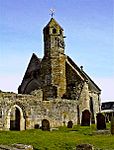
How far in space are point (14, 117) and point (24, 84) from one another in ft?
46.2

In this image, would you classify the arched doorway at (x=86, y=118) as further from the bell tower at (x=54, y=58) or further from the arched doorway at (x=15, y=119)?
the bell tower at (x=54, y=58)

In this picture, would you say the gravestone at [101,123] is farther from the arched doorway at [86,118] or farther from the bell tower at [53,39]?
the bell tower at [53,39]

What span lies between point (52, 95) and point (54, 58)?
460cm

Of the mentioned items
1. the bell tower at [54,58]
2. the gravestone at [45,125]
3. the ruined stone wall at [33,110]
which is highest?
the bell tower at [54,58]

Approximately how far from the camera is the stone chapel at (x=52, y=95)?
2739 cm

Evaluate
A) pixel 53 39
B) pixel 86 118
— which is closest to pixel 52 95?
pixel 53 39

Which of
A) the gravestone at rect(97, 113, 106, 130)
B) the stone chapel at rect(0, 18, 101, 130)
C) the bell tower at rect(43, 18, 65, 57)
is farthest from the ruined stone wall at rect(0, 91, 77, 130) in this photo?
the bell tower at rect(43, 18, 65, 57)

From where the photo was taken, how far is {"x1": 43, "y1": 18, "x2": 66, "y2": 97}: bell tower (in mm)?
36562

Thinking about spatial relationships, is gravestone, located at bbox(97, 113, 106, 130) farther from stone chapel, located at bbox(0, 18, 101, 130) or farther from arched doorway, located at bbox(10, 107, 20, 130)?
arched doorway, located at bbox(10, 107, 20, 130)

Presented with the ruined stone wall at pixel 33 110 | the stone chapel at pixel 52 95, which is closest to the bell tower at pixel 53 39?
the stone chapel at pixel 52 95

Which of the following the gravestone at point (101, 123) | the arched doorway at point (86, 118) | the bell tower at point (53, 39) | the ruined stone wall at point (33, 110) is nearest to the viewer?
the gravestone at point (101, 123)

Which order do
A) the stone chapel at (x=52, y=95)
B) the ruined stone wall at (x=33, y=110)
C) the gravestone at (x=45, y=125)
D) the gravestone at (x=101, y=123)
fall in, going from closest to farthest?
the gravestone at (x=101, y=123), the gravestone at (x=45, y=125), the ruined stone wall at (x=33, y=110), the stone chapel at (x=52, y=95)

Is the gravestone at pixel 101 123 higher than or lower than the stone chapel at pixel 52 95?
lower

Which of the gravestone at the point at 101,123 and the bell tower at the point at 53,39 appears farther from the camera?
the bell tower at the point at 53,39
